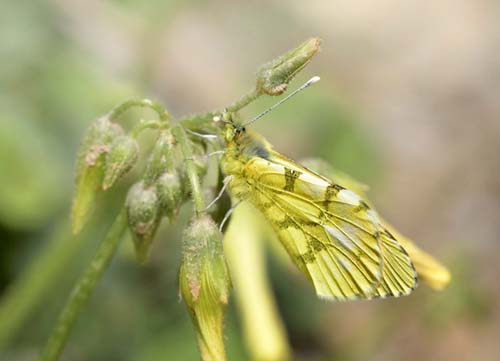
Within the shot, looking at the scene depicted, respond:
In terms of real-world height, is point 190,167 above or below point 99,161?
below

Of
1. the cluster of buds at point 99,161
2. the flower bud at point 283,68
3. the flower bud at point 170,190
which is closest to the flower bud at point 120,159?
the cluster of buds at point 99,161

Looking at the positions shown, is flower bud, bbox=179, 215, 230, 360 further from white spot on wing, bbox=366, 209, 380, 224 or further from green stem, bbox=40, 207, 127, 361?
white spot on wing, bbox=366, 209, 380, 224

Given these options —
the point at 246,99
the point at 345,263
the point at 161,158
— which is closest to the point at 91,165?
the point at 161,158

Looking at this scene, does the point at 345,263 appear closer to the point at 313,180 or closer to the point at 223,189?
the point at 313,180

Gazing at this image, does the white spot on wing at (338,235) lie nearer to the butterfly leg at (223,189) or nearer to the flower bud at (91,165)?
the butterfly leg at (223,189)

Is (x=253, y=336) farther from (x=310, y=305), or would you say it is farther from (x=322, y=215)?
(x=310, y=305)

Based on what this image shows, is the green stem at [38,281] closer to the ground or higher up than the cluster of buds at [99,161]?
higher up

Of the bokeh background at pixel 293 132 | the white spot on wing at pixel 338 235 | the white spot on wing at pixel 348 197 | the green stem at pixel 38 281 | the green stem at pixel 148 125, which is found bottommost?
the white spot on wing at pixel 338 235

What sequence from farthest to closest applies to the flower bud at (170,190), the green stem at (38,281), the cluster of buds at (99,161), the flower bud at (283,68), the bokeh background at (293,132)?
the bokeh background at (293,132) → the green stem at (38,281) → the cluster of buds at (99,161) → the flower bud at (170,190) → the flower bud at (283,68)
